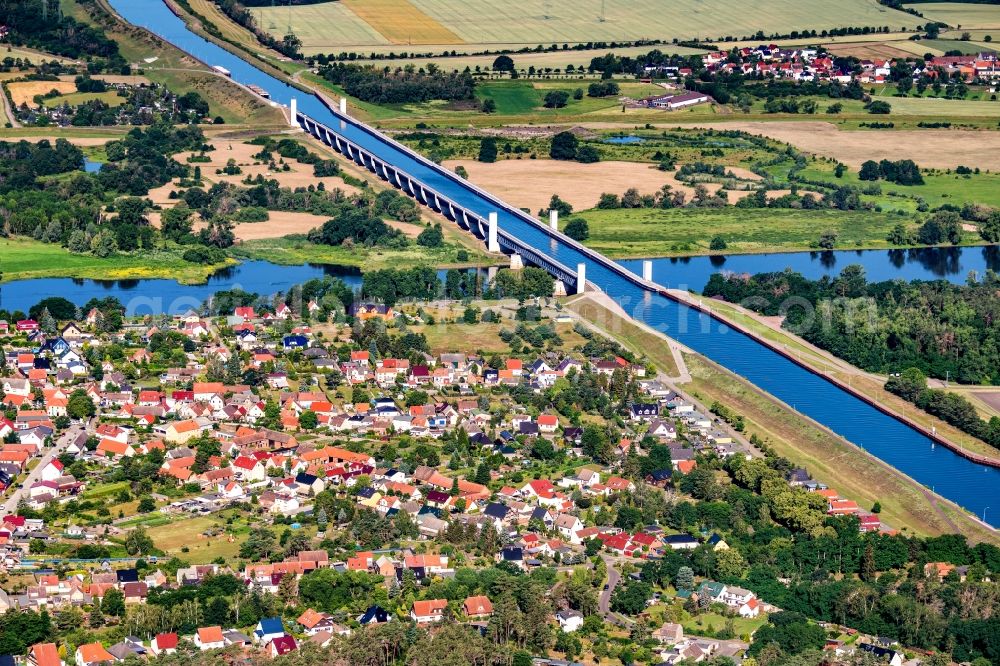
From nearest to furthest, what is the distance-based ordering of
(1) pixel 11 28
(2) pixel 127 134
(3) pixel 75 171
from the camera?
(3) pixel 75 171, (2) pixel 127 134, (1) pixel 11 28

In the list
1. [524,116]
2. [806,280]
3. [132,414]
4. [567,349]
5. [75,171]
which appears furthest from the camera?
[524,116]

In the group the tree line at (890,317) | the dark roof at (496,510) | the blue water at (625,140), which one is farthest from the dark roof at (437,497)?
the blue water at (625,140)

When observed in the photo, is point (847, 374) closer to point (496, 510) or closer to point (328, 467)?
point (496, 510)

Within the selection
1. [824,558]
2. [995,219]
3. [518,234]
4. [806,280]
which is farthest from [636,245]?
[824,558]

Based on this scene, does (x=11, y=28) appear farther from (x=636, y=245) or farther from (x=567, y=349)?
(x=567, y=349)

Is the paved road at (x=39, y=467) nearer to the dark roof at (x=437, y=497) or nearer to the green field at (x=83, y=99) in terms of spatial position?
the dark roof at (x=437, y=497)

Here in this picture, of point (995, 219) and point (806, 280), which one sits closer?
point (806, 280)
